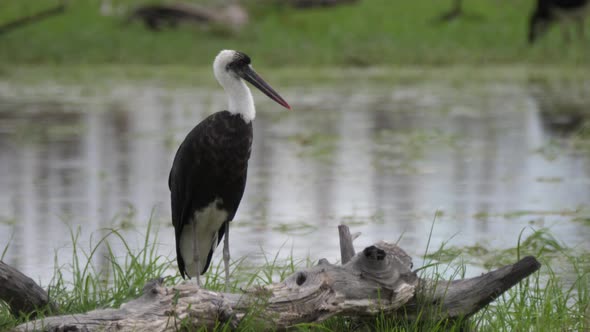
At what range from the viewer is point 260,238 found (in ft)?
23.0

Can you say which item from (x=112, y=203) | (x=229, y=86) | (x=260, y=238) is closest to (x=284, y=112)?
(x=112, y=203)

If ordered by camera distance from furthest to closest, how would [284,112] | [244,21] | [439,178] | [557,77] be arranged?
[244,21]
[557,77]
[284,112]
[439,178]

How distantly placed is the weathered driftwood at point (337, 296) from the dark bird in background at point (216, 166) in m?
0.64

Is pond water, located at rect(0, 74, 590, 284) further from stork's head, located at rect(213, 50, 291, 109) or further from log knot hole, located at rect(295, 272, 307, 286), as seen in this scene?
log knot hole, located at rect(295, 272, 307, 286)

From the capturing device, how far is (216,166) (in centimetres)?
505

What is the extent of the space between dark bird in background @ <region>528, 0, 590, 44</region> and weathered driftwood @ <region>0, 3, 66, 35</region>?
8.76 metres

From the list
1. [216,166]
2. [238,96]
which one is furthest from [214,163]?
[238,96]

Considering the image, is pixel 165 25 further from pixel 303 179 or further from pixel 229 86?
pixel 229 86

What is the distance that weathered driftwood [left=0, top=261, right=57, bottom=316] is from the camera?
4.37 meters

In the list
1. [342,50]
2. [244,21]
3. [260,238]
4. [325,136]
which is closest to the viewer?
[260,238]

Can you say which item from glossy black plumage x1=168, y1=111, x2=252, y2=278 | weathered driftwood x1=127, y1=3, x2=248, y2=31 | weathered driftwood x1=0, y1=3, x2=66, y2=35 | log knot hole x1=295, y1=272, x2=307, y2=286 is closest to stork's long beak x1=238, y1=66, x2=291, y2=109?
glossy black plumage x1=168, y1=111, x2=252, y2=278

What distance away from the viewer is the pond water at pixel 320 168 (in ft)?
23.5

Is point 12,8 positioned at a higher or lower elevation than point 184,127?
higher

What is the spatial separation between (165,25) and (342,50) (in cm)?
381
